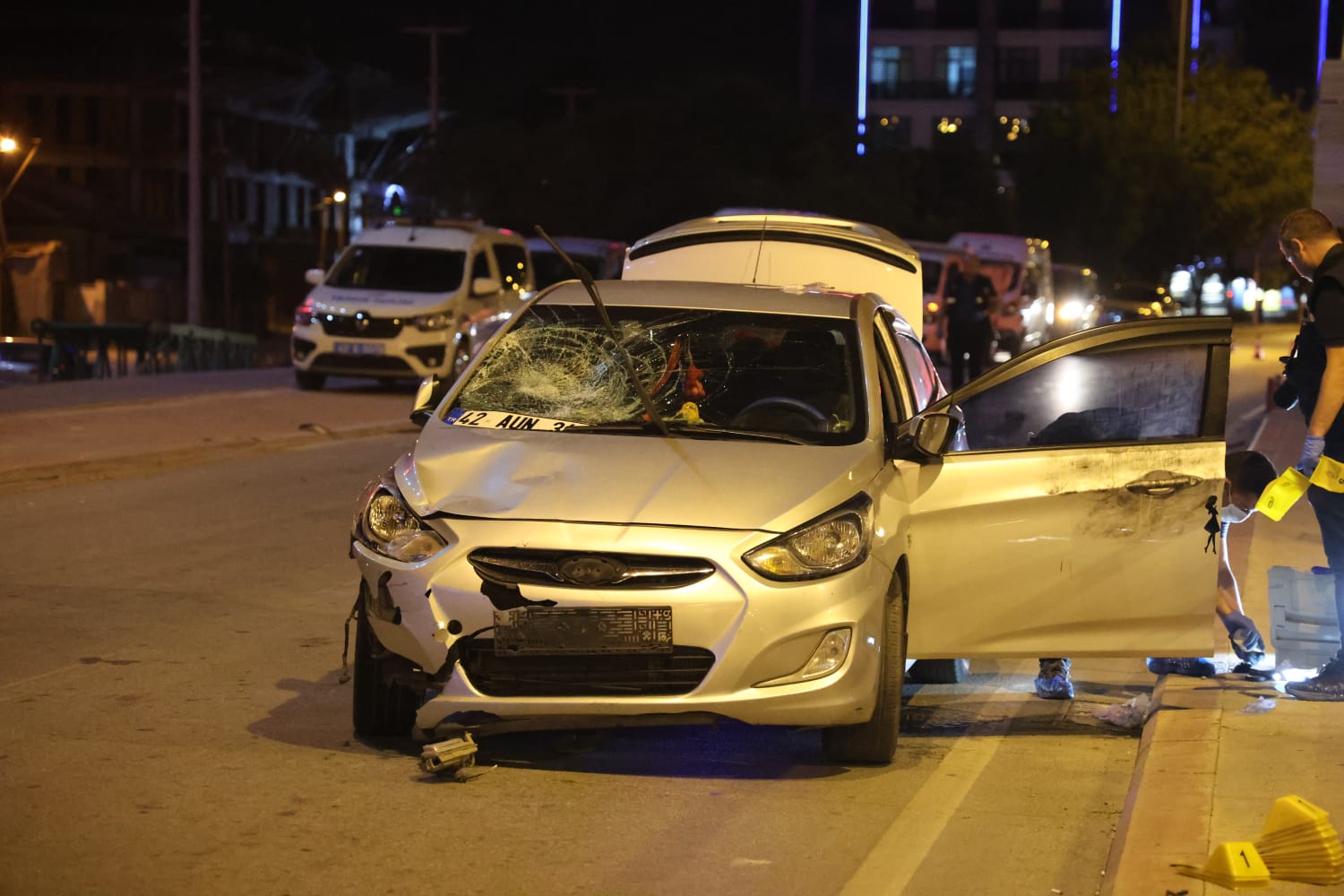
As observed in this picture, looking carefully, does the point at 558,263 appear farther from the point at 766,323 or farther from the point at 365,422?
the point at 766,323

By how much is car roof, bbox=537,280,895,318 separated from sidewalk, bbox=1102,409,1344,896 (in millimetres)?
1970

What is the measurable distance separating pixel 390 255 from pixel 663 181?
107 ft

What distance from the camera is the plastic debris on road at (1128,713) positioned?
25.2ft

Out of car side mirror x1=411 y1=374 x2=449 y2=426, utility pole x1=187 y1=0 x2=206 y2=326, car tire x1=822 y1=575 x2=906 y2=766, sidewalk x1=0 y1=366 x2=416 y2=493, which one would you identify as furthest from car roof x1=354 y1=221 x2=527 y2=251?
car tire x1=822 y1=575 x2=906 y2=766

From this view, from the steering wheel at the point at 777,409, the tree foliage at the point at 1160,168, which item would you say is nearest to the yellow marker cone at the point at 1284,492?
the steering wheel at the point at 777,409

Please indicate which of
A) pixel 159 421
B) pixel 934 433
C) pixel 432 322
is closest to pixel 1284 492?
pixel 934 433

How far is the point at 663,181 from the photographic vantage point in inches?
2256

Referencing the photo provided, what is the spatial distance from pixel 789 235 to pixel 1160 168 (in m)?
57.5

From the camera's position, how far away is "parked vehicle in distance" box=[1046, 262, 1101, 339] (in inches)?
1703

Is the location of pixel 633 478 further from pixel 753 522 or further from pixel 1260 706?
pixel 1260 706

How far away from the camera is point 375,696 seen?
22.4 feet

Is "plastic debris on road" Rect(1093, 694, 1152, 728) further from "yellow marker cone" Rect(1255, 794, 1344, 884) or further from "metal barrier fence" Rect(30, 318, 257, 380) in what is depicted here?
"metal barrier fence" Rect(30, 318, 257, 380)

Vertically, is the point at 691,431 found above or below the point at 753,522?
above

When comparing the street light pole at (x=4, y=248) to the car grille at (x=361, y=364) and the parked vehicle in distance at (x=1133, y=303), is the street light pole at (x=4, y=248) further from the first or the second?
the parked vehicle in distance at (x=1133, y=303)
